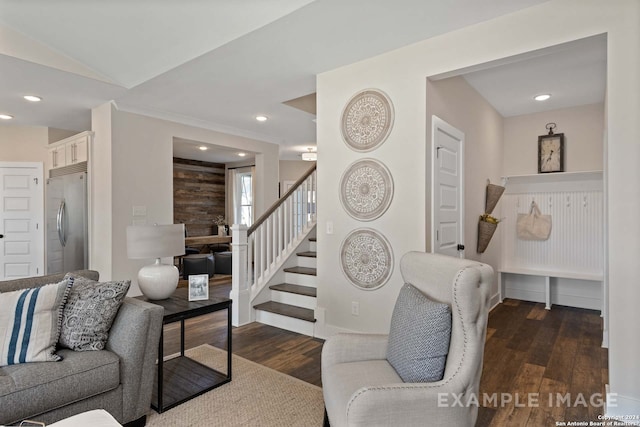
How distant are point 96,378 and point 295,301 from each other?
7.68ft

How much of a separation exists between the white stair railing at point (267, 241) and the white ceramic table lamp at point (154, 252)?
1259 mm

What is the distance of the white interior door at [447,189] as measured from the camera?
295 centimetres

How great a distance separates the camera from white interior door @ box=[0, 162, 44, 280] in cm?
527

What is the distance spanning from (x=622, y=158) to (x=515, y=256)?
3116 millimetres

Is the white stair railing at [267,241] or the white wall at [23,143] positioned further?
the white wall at [23,143]

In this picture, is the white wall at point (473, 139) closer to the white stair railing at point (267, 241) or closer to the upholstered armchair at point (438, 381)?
the upholstered armchair at point (438, 381)

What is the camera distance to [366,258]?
315 cm

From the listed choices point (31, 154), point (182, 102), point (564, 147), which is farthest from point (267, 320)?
point (31, 154)

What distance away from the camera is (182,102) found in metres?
4.29

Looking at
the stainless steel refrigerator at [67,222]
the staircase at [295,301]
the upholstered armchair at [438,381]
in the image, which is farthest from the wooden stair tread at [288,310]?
the stainless steel refrigerator at [67,222]

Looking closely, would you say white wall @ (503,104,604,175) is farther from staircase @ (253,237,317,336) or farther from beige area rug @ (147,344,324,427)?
beige area rug @ (147,344,324,427)

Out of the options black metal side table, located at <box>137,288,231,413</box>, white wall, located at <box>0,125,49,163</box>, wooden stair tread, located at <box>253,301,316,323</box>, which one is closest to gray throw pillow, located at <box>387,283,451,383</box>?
black metal side table, located at <box>137,288,231,413</box>

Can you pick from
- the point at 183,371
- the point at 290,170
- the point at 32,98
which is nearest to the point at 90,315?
the point at 183,371

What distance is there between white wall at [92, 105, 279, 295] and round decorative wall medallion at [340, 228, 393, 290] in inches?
108
